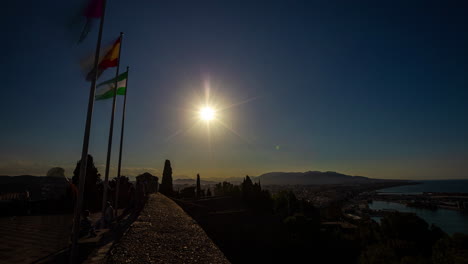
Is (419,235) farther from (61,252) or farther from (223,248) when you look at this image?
(61,252)

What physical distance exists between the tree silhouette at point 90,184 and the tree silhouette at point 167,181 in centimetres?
1165


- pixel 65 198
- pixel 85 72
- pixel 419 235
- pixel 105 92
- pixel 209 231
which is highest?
pixel 105 92

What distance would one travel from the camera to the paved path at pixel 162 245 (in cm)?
707

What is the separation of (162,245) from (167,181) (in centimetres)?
2725

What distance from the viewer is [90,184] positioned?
2172cm

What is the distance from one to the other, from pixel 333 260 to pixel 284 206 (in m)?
18.4

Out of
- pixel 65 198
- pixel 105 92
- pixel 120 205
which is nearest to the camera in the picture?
pixel 105 92

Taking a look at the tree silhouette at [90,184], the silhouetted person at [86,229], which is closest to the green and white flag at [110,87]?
the silhouetted person at [86,229]

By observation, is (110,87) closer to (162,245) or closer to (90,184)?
(162,245)

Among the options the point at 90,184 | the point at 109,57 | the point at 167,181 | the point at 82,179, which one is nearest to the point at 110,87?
the point at 109,57

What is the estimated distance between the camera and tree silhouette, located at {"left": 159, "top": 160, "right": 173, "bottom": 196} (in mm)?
33875

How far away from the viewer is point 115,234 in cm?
962

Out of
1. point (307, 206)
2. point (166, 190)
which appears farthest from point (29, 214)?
point (307, 206)

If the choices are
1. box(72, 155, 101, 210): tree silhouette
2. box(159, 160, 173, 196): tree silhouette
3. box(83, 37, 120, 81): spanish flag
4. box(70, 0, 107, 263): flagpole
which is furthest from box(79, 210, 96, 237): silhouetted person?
box(159, 160, 173, 196): tree silhouette
